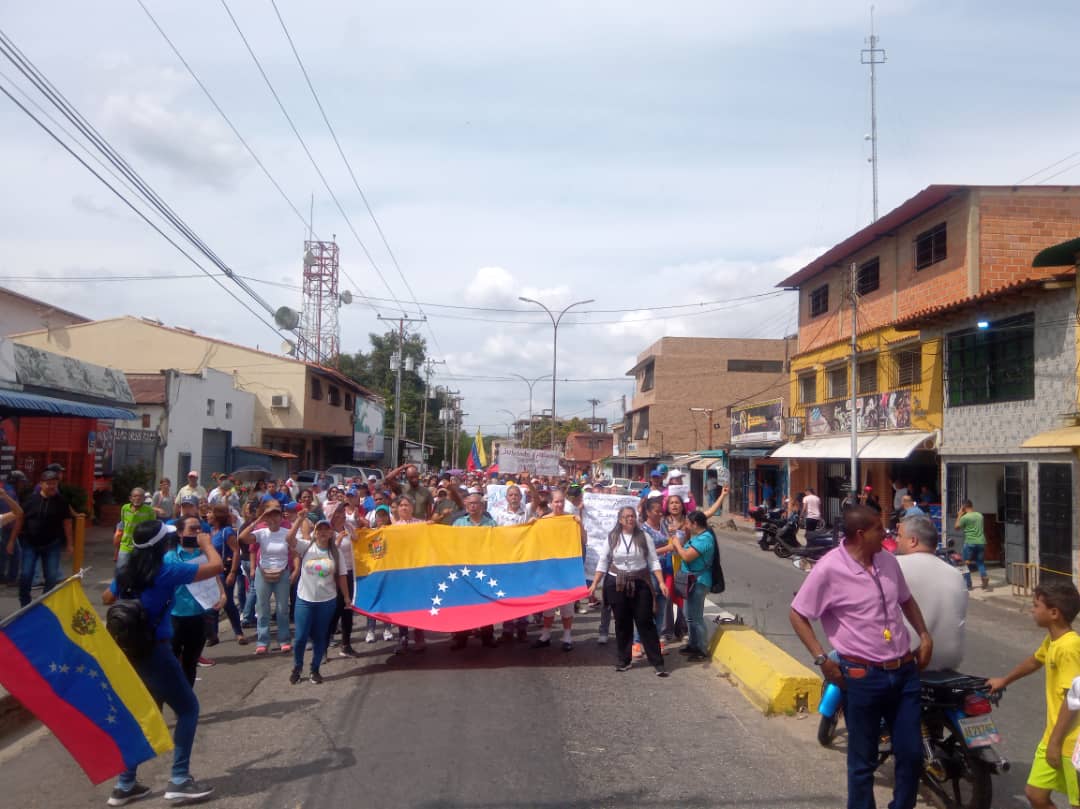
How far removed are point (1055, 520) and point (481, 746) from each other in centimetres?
1379

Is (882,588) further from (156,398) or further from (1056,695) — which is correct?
(156,398)

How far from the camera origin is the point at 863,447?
82.0 feet

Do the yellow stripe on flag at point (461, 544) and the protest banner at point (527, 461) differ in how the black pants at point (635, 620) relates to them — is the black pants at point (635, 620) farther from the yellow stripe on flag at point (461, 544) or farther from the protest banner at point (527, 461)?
the protest banner at point (527, 461)

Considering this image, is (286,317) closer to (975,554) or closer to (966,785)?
(975,554)

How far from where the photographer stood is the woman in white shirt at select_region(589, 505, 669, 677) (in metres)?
8.73

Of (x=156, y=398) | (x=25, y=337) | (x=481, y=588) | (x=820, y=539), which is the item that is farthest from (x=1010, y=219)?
(x=25, y=337)

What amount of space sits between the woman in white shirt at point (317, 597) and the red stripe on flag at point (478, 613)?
78cm

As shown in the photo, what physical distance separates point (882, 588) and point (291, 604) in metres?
8.41

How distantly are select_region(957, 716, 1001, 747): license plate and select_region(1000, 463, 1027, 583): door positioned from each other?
43.8 feet

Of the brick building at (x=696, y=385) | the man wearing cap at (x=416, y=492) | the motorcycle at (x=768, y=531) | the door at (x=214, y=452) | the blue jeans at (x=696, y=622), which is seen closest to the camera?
the blue jeans at (x=696, y=622)

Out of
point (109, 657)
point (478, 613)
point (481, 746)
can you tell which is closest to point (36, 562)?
point (478, 613)

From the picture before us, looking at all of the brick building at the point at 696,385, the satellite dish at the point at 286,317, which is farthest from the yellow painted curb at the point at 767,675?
the brick building at the point at 696,385

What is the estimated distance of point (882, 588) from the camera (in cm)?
466

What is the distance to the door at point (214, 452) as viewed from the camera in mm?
30406
